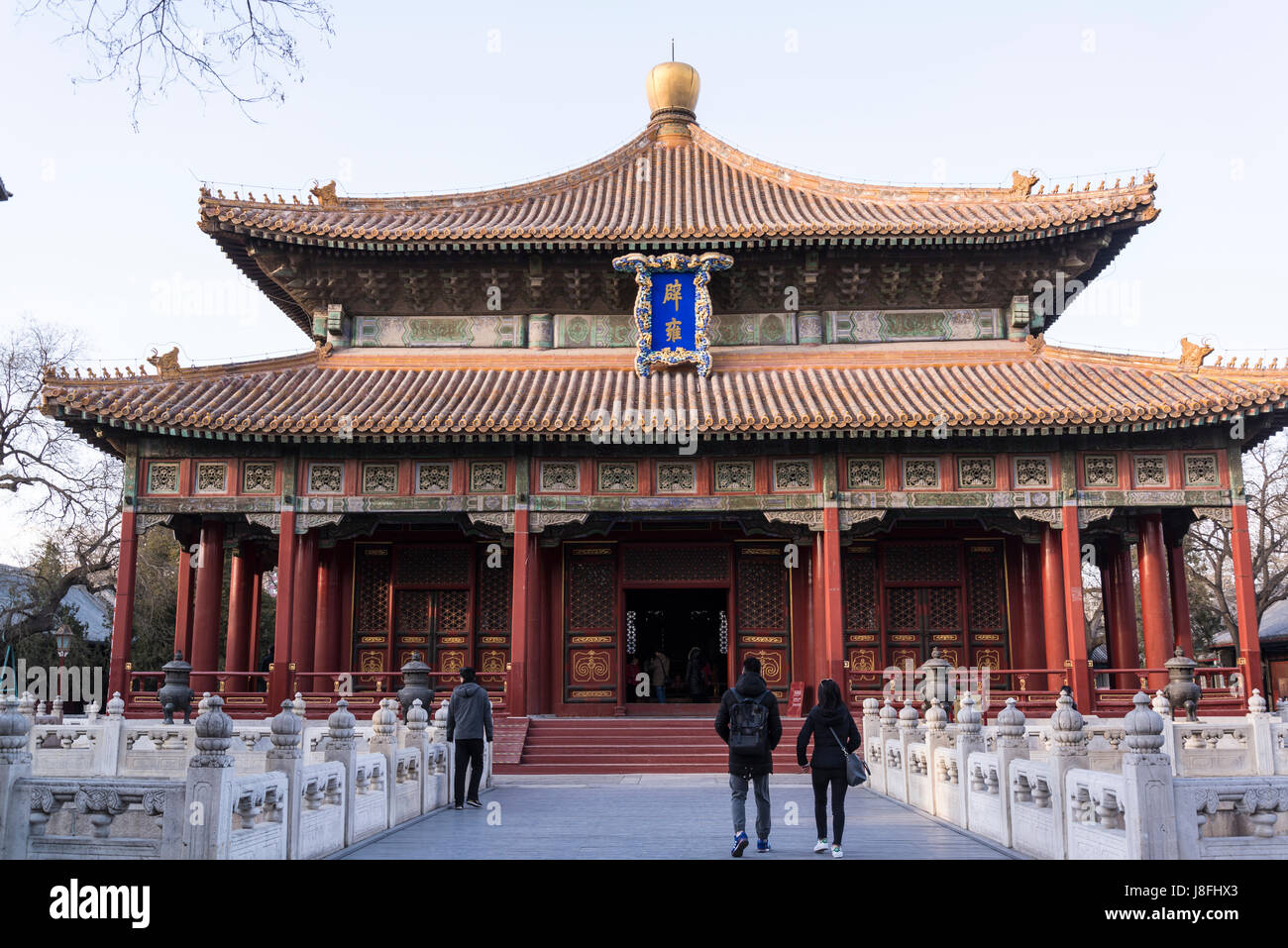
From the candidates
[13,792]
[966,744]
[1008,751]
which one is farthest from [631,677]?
[13,792]

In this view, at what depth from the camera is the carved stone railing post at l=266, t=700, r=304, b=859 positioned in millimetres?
8336

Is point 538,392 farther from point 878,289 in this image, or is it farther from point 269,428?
point 878,289

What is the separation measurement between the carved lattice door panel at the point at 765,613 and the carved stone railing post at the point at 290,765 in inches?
517

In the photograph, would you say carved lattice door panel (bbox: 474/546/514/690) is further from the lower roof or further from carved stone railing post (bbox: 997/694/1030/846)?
carved stone railing post (bbox: 997/694/1030/846)

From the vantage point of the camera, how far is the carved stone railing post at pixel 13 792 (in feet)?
24.3

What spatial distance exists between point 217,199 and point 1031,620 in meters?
17.4

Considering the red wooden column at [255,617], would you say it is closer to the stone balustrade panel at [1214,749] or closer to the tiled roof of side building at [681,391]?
the tiled roof of side building at [681,391]

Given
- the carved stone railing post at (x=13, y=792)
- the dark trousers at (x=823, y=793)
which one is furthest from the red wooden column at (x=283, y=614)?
the dark trousers at (x=823, y=793)

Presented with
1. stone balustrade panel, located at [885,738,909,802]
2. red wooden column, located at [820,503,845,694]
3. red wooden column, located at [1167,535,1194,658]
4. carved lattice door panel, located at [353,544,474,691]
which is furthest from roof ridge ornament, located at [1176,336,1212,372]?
carved lattice door panel, located at [353,544,474,691]

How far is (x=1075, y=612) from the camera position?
19.1 m

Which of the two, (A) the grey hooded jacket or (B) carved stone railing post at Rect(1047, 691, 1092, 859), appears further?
(A) the grey hooded jacket

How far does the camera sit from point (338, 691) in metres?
18.9

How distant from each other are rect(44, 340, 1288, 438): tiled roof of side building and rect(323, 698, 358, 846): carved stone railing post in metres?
9.15

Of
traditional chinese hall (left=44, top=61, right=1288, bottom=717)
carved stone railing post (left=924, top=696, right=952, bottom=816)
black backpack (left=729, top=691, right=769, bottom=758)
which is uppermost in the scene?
traditional chinese hall (left=44, top=61, right=1288, bottom=717)
